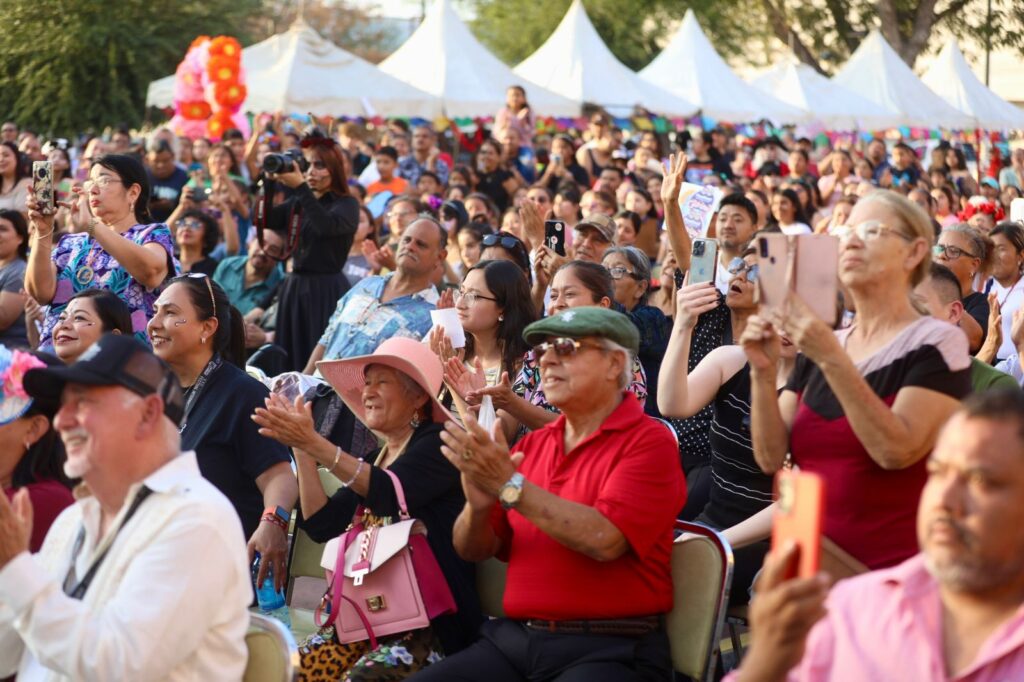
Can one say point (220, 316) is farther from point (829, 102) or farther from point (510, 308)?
point (829, 102)

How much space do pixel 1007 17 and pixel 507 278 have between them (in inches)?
1691

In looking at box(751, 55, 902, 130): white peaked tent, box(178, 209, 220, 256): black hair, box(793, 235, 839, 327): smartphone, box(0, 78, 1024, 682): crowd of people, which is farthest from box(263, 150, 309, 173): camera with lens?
box(751, 55, 902, 130): white peaked tent

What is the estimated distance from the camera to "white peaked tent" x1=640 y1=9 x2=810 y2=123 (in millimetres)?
24828

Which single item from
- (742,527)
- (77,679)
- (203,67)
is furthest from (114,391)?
(203,67)

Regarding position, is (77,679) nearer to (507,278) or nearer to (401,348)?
(401,348)

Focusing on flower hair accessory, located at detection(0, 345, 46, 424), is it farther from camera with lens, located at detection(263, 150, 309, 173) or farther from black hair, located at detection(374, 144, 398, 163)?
black hair, located at detection(374, 144, 398, 163)

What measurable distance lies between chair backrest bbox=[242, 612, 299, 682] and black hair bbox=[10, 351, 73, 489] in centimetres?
97

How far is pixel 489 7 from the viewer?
47.0 metres

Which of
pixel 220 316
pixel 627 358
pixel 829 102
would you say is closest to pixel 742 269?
pixel 627 358

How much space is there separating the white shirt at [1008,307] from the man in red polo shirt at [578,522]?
3444 mm

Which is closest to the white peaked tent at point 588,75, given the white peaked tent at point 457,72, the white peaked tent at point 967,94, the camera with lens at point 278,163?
the white peaked tent at point 457,72

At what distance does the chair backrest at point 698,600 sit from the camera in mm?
3980

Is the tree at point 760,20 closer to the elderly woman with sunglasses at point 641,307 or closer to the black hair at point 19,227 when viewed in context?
the black hair at point 19,227

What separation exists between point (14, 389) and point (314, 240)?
459 centimetres
